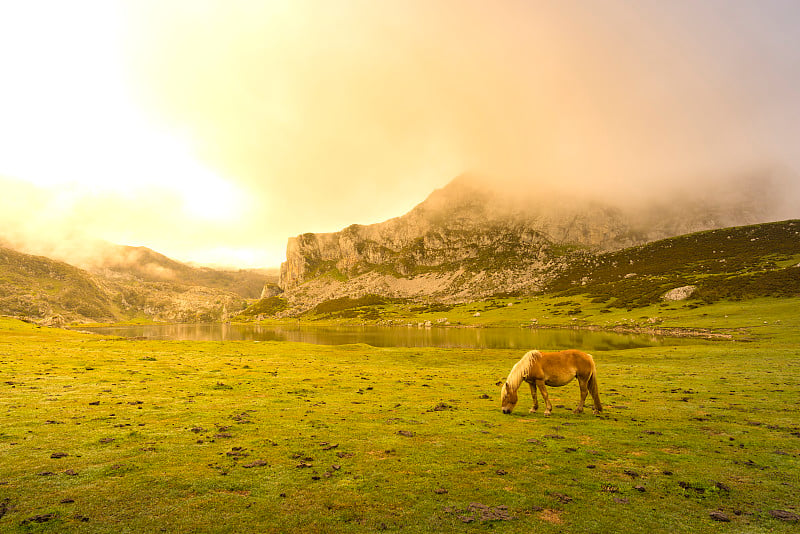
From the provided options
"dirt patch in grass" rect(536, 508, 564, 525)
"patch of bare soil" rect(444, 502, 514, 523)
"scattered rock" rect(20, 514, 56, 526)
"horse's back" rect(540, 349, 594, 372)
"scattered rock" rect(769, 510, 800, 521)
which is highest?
"horse's back" rect(540, 349, 594, 372)

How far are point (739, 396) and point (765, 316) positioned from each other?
9789 cm

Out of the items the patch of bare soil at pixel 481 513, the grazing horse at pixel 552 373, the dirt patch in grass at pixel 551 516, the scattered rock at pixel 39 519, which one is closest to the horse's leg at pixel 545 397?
the grazing horse at pixel 552 373

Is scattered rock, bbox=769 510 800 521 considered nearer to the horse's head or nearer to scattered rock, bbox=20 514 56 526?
the horse's head

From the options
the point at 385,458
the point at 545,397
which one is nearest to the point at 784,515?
the point at 545,397

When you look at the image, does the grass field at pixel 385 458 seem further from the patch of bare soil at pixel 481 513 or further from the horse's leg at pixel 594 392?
the horse's leg at pixel 594 392

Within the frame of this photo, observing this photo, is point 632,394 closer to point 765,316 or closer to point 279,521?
point 279,521

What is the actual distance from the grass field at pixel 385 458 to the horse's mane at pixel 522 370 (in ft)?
5.85

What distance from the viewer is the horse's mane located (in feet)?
64.8

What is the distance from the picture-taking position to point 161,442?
47.5 ft

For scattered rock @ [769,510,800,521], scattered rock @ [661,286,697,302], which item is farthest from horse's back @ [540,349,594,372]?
scattered rock @ [661,286,697,302]

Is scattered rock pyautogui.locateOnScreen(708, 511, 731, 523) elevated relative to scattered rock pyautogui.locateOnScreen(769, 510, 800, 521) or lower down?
elevated

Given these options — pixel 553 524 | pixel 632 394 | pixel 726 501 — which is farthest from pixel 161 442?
pixel 632 394

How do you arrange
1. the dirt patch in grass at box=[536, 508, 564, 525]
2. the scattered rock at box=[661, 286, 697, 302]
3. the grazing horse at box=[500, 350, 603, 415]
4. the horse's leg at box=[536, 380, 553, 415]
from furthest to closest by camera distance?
the scattered rock at box=[661, 286, 697, 302]
the grazing horse at box=[500, 350, 603, 415]
the horse's leg at box=[536, 380, 553, 415]
the dirt patch in grass at box=[536, 508, 564, 525]

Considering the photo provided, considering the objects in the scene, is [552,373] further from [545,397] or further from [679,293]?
[679,293]
